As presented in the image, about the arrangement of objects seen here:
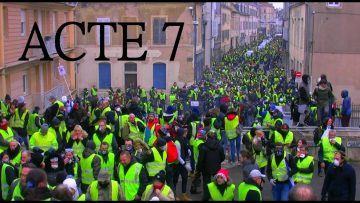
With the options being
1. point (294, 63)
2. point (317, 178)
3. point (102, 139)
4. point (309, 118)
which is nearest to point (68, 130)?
point (102, 139)

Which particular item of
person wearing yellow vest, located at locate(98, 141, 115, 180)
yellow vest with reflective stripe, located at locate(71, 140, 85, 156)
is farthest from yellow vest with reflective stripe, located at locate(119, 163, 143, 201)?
yellow vest with reflective stripe, located at locate(71, 140, 85, 156)

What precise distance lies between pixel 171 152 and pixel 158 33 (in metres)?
27.3

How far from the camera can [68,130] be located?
1241cm

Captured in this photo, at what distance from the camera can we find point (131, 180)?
30.1ft

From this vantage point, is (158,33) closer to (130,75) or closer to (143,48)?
(143,48)

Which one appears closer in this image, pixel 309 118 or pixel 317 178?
pixel 317 178

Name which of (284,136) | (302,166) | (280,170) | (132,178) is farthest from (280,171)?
(132,178)

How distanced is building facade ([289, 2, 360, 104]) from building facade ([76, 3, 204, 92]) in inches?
353

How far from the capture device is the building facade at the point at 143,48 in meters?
37.4

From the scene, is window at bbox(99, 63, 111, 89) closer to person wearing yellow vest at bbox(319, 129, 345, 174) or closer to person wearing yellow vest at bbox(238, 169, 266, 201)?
person wearing yellow vest at bbox(319, 129, 345, 174)

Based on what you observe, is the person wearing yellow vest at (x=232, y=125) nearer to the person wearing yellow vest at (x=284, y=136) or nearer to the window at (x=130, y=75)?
the person wearing yellow vest at (x=284, y=136)

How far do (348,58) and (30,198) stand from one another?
26.3m

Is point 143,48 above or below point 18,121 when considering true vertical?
above

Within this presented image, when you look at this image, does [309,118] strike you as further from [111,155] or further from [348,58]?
[348,58]
